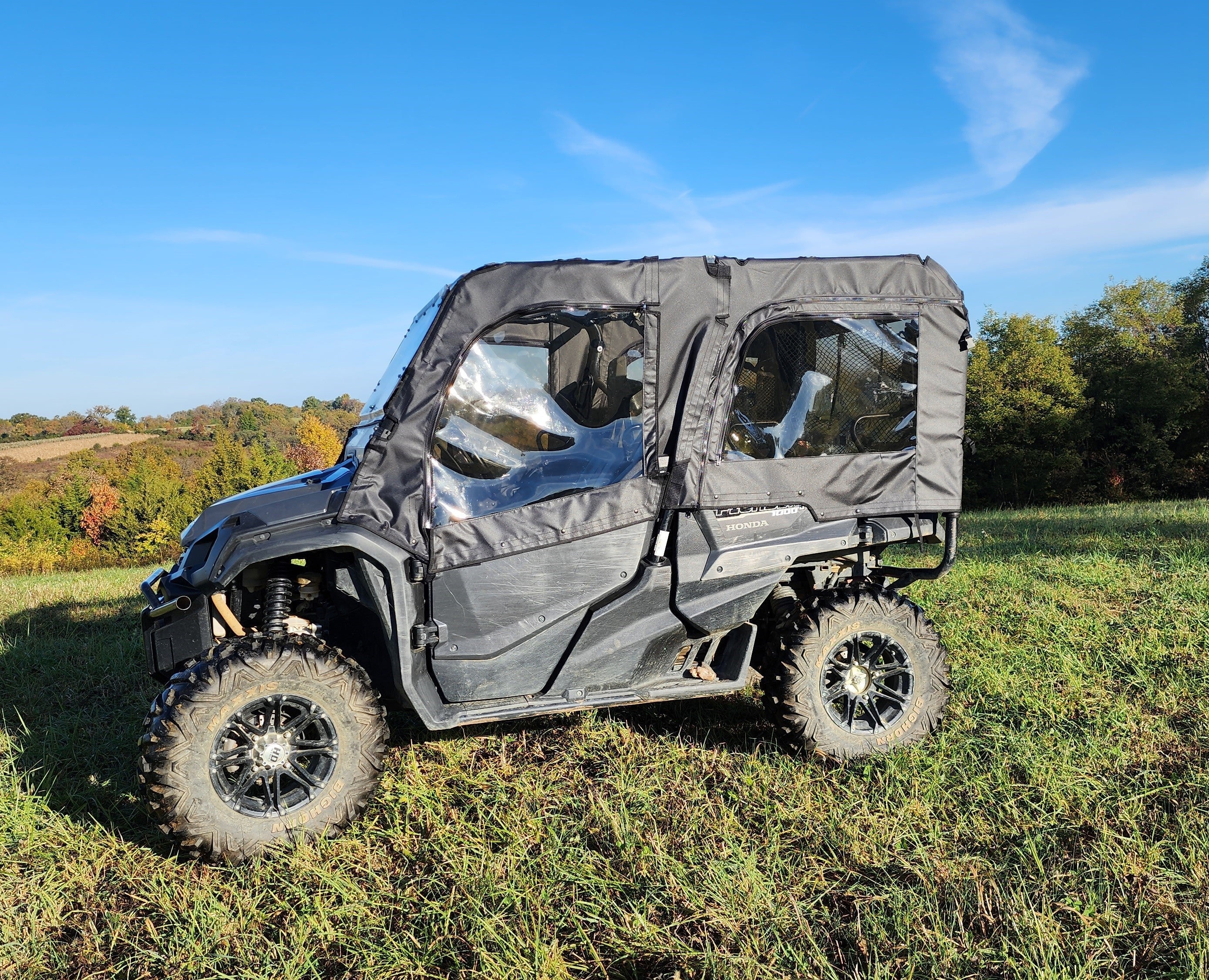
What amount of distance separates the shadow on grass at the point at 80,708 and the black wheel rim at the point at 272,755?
44 centimetres

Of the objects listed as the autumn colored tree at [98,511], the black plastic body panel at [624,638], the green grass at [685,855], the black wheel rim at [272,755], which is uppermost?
the black plastic body panel at [624,638]

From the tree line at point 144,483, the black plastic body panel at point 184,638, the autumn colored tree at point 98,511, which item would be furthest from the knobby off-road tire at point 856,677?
the autumn colored tree at point 98,511

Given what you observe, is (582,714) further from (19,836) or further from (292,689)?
(19,836)

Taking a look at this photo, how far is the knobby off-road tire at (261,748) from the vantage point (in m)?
3.20

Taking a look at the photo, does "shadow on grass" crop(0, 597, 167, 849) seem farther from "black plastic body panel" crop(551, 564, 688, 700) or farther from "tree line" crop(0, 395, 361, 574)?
"tree line" crop(0, 395, 361, 574)

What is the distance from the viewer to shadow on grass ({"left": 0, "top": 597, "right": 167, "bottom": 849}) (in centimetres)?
376

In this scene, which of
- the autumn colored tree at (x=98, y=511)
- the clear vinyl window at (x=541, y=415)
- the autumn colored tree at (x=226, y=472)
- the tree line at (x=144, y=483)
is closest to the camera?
the clear vinyl window at (x=541, y=415)

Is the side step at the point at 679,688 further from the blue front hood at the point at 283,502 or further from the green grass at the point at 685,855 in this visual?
the blue front hood at the point at 283,502

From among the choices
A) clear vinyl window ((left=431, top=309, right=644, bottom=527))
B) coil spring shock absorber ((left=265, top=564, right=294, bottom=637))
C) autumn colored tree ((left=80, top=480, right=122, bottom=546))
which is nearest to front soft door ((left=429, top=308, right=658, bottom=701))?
clear vinyl window ((left=431, top=309, right=644, bottom=527))

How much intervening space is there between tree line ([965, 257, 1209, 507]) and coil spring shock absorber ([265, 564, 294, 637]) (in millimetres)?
38229

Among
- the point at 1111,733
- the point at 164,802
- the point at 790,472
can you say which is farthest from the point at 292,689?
the point at 1111,733

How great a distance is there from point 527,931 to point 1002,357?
1859 inches

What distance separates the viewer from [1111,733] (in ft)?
13.0

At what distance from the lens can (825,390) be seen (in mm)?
3990
